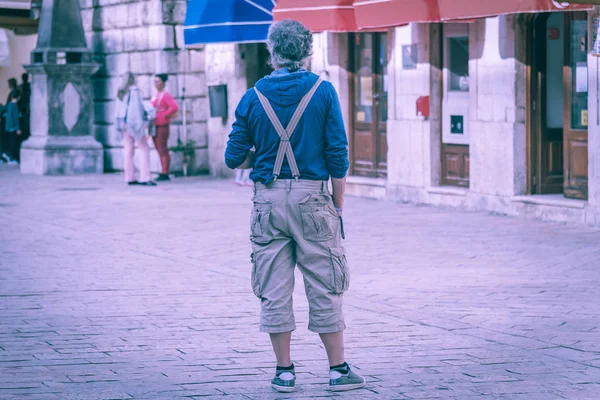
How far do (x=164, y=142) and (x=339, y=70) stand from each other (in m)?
3.72

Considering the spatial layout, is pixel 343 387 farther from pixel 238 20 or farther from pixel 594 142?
pixel 238 20

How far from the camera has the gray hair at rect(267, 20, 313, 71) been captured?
239 inches

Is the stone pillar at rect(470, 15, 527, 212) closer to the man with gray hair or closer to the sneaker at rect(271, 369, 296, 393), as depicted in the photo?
the man with gray hair

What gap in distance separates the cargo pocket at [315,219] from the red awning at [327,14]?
1105 centimetres

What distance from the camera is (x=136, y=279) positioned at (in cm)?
1002

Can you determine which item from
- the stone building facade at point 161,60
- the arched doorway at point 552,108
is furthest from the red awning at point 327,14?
the stone building facade at point 161,60

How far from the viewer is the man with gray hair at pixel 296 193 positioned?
6062 mm

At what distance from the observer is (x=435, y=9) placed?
14961mm

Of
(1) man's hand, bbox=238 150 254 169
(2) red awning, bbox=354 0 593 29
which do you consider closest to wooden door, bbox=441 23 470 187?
(2) red awning, bbox=354 0 593 29

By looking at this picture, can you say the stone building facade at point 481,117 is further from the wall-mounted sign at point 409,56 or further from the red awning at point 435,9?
the red awning at point 435,9

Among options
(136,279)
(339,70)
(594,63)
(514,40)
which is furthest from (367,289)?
(339,70)

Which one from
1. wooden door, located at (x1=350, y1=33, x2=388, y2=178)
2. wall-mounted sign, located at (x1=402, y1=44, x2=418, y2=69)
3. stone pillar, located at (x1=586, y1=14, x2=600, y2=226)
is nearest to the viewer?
stone pillar, located at (x1=586, y1=14, x2=600, y2=226)

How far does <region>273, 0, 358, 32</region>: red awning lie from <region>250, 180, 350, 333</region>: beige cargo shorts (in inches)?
434

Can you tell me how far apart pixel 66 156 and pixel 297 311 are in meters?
14.8
